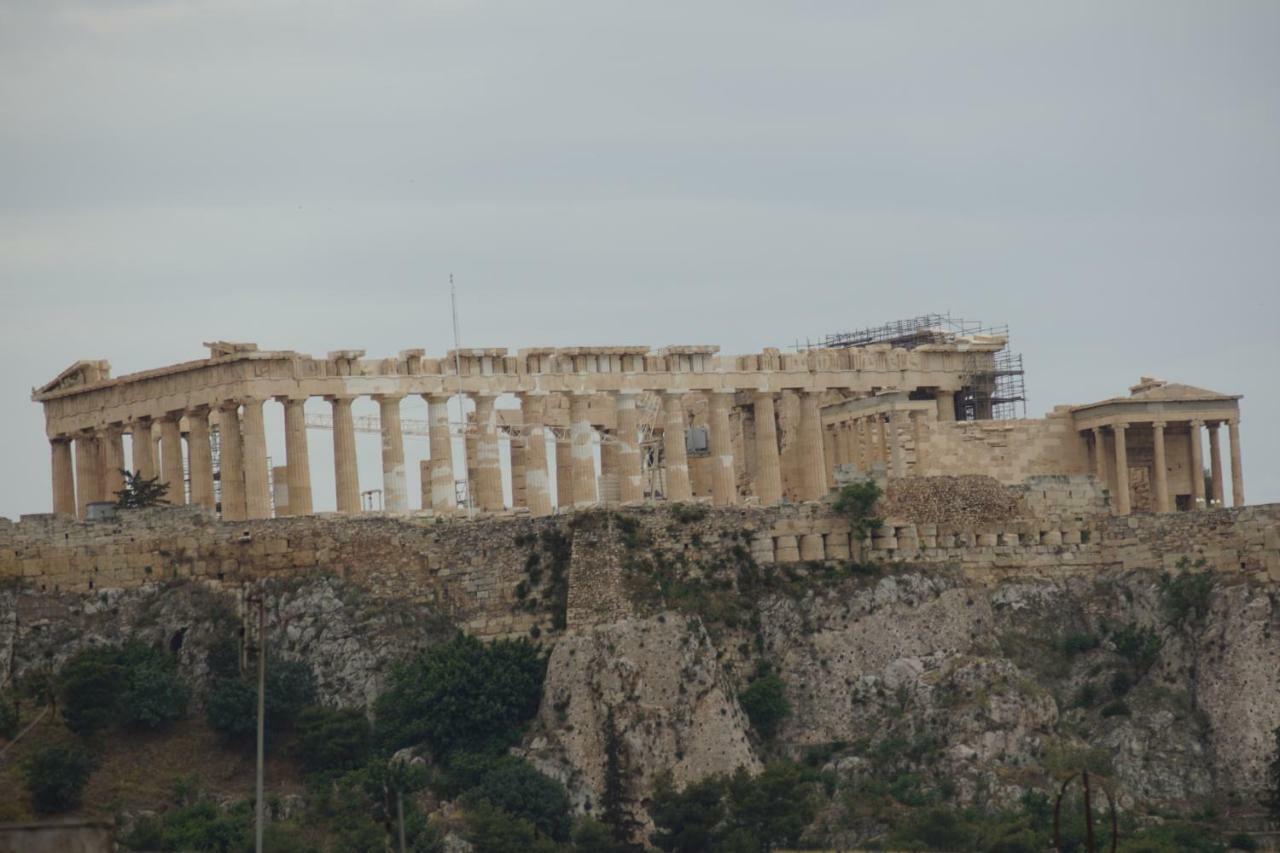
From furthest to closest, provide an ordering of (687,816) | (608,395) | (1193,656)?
(608,395)
(1193,656)
(687,816)

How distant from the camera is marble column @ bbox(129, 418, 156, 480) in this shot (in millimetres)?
125500

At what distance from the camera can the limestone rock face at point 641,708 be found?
102m

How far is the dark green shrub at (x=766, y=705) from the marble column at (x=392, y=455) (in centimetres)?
2117

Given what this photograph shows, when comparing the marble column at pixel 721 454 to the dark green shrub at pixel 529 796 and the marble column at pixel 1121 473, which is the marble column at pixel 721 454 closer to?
the marble column at pixel 1121 473

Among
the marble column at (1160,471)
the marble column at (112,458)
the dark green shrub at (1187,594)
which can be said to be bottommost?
the dark green shrub at (1187,594)

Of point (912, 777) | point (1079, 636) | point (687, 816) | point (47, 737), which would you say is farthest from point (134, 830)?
point (1079, 636)

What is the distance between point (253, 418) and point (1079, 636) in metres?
29.2

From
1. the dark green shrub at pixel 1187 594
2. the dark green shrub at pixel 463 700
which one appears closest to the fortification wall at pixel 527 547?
the dark green shrub at pixel 1187 594

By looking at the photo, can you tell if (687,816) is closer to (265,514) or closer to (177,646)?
(177,646)

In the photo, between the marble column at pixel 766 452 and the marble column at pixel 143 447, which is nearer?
the marble column at pixel 143 447

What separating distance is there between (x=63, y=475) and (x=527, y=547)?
2584 cm

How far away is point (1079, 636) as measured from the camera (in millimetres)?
107938

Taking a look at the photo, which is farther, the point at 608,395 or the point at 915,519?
the point at 608,395

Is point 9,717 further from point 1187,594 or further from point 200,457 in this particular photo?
point 1187,594
